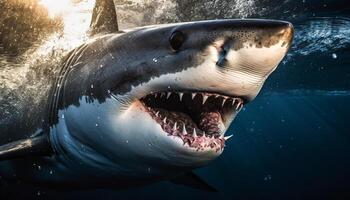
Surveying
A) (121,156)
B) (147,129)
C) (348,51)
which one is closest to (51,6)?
(121,156)

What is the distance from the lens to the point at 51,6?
26.3ft

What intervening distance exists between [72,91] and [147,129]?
1446mm

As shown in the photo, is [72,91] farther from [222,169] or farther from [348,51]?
[222,169]

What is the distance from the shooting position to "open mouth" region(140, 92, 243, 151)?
293 centimetres

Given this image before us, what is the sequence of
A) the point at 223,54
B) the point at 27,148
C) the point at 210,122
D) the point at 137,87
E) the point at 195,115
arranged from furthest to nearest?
the point at 27,148 → the point at 195,115 → the point at 210,122 → the point at 137,87 → the point at 223,54

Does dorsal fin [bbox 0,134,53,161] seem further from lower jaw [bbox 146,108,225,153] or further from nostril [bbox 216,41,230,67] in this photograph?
nostril [bbox 216,41,230,67]

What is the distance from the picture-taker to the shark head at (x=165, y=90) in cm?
251

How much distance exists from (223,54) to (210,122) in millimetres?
887

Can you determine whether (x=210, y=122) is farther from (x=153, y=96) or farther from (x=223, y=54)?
(x=223, y=54)

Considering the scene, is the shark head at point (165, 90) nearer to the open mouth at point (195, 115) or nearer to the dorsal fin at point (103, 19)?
the open mouth at point (195, 115)

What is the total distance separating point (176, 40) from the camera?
2.85 meters

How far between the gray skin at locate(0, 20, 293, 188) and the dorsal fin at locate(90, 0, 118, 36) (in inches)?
27.5

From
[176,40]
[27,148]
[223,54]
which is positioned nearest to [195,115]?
[176,40]

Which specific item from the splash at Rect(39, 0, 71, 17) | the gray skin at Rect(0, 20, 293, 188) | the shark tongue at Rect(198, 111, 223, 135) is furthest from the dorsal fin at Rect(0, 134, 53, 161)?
the splash at Rect(39, 0, 71, 17)
